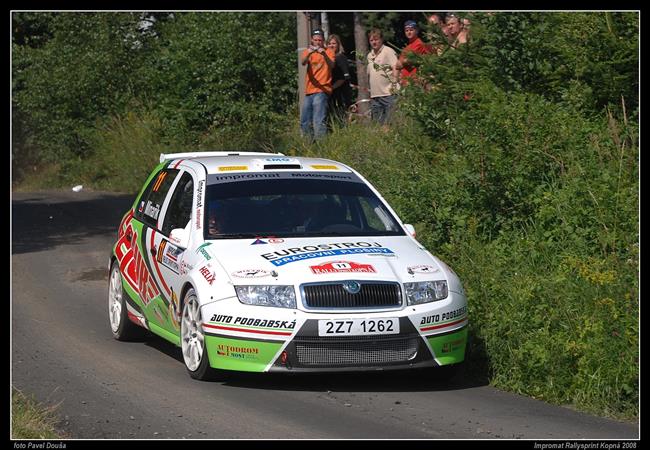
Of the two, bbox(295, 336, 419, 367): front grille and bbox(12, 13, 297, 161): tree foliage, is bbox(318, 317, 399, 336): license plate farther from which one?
bbox(12, 13, 297, 161): tree foliage

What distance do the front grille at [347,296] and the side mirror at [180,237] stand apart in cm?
148

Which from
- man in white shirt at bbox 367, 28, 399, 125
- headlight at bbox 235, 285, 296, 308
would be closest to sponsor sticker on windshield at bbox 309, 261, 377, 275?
headlight at bbox 235, 285, 296, 308

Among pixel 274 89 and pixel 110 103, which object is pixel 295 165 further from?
pixel 110 103

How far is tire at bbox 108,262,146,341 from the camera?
11.9 m

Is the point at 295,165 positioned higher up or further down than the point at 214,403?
higher up

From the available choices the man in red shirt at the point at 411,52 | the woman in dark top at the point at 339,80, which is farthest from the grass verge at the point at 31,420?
the woman in dark top at the point at 339,80

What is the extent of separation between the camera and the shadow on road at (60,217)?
18.9 meters

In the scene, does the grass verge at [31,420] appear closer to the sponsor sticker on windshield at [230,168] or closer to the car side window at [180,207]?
the car side window at [180,207]

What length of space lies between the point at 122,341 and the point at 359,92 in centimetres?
1245

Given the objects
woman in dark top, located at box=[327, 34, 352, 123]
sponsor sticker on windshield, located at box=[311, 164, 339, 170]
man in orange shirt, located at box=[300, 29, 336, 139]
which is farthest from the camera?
woman in dark top, located at box=[327, 34, 352, 123]

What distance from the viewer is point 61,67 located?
31812 mm
